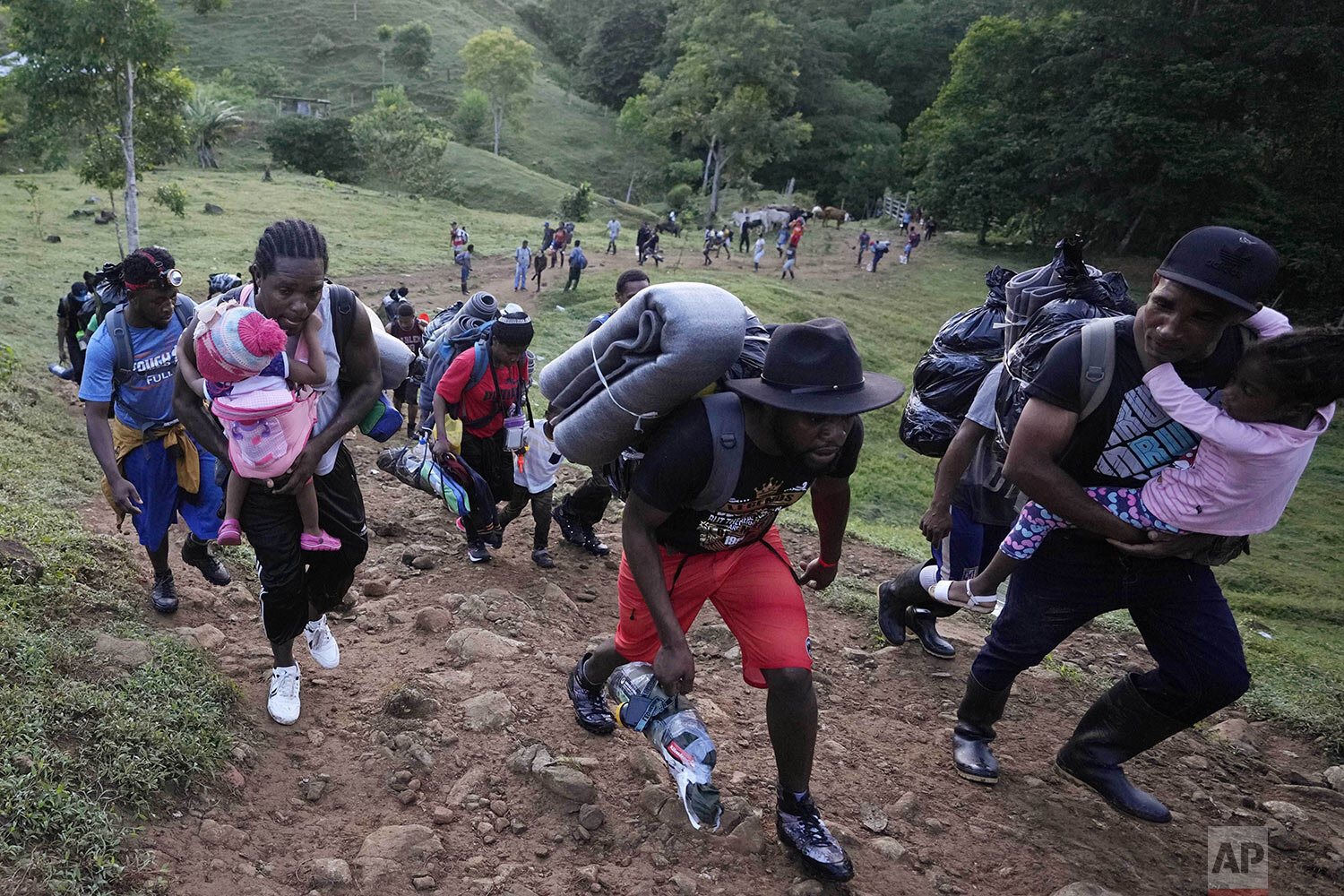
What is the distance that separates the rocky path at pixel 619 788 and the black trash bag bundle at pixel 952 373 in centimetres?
123

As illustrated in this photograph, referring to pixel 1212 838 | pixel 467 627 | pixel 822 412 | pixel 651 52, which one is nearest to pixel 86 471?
pixel 467 627

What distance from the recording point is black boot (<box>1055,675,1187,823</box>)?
3.07 metres

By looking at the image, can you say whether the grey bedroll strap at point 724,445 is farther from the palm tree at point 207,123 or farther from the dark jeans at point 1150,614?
the palm tree at point 207,123

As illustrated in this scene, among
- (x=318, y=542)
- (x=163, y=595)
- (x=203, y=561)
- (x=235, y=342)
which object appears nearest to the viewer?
(x=235, y=342)

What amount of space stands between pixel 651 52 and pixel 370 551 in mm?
67292

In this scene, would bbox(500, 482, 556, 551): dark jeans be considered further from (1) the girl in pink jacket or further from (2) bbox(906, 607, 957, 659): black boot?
(1) the girl in pink jacket

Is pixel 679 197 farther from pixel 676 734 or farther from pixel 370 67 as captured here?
pixel 676 734

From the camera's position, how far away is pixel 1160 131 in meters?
28.2

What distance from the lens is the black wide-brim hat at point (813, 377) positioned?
243cm

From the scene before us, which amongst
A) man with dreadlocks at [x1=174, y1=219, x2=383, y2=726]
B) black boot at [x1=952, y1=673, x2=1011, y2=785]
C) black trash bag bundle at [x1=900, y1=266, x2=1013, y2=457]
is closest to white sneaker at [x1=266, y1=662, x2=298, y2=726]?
man with dreadlocks at [x1=174, y1=219, x2=383, y2=726]

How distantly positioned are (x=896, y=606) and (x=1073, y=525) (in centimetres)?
171

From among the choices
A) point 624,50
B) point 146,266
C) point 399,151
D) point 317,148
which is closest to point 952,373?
point 146,266

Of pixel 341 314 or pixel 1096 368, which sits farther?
pixel 341 314

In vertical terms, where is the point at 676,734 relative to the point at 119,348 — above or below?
below
